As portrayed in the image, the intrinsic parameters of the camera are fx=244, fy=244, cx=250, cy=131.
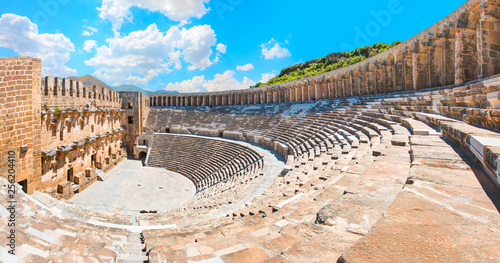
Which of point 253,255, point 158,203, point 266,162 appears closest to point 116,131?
point 158,203

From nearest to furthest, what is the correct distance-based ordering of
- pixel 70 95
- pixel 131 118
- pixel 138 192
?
pixel 138 192, pixel 70 95, pixel 131 118

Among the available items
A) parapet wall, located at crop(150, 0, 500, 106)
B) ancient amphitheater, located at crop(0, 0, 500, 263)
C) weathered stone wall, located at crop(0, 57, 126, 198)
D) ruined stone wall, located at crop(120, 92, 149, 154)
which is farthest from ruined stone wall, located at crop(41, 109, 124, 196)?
→ parapet wall, located at crop(150, 0, 500, 106)

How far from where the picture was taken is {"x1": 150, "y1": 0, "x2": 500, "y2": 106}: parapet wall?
960cm

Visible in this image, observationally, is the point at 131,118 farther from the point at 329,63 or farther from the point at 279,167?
the point at 329,63

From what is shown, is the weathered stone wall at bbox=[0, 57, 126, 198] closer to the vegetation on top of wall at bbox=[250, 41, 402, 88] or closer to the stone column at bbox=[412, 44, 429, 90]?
the stone column at bbox=[412, 44, 429, 90]

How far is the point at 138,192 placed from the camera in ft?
48.7

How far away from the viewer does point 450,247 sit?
163cm

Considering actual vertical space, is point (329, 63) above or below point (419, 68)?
above

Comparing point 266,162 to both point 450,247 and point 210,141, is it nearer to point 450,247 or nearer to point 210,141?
point 210,141

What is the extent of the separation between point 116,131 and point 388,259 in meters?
25.2

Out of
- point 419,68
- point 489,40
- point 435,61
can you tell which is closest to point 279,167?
point 419,68

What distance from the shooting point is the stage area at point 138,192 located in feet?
41.8

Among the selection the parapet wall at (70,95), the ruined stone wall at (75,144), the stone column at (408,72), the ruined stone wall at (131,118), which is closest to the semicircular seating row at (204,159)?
the ruined stone wall at (131,118)

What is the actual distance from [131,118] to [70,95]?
11053 mm
